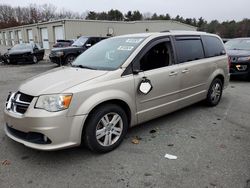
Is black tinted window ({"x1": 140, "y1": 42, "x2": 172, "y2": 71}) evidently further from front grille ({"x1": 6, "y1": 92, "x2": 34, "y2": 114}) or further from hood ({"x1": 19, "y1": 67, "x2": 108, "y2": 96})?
front grille ({"x1": 6, "y1": 92, "x2": 34, "y2": 114})

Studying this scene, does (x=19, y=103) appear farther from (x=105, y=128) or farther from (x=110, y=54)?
(x=110, y=54)

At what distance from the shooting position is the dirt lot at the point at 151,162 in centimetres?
291

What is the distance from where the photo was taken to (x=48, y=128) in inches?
119

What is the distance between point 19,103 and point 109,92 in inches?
48.1

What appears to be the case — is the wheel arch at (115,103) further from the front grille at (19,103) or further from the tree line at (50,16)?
the tree line at (50,16)

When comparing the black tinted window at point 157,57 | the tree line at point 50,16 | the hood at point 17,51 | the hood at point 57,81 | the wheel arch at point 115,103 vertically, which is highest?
the tree line at point 50,16

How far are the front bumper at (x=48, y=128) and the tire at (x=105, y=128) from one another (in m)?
0.15

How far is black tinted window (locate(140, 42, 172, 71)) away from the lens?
13.1ft

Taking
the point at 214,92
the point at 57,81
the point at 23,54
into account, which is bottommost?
the point at 214,92

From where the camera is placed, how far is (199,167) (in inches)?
125

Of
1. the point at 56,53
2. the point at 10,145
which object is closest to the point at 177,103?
the point at 10,145

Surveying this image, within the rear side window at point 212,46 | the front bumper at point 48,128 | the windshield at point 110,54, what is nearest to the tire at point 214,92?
the rear side window at point 212,46

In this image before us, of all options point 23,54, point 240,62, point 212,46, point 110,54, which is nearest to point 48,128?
point 110,54

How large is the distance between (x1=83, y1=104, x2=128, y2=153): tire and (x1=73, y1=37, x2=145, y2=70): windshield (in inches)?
27.3
